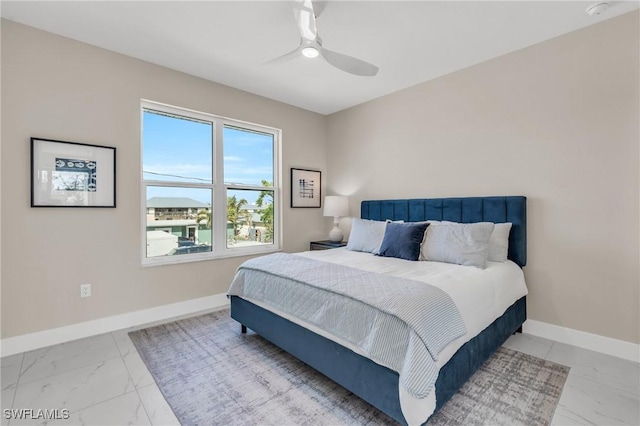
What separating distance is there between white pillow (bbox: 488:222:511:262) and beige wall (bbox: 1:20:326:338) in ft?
10.2

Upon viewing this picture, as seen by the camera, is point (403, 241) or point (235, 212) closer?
point (403, 241)

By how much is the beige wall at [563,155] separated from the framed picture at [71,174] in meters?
3.44

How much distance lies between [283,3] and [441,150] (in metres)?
2.26

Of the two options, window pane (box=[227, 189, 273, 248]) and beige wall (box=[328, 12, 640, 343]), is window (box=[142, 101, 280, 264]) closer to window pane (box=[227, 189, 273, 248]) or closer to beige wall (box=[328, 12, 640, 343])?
window pane (box=[227, 189, 273, 248])

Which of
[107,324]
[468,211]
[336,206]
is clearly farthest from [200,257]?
[468,211]

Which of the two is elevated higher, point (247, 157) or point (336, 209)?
point (247, 157)

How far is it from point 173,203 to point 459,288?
9.93 feet

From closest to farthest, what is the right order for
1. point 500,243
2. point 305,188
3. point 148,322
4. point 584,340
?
point 584,340 → point 500,243 → point 148,322 → point 305,188

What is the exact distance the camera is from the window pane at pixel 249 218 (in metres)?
3.89

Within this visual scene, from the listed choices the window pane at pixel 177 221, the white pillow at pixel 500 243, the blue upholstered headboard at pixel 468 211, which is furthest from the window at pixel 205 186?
the white pillow at pixel 500 243

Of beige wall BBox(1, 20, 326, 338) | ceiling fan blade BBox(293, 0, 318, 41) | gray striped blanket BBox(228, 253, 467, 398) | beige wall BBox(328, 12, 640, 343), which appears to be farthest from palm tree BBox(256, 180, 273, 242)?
ceiling fan blade BBox(293, 0, 318, 41)

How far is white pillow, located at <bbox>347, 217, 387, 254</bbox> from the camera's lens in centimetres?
329

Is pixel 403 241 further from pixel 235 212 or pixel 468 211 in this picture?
pixel 235 212

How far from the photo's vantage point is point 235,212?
3.92 meters
